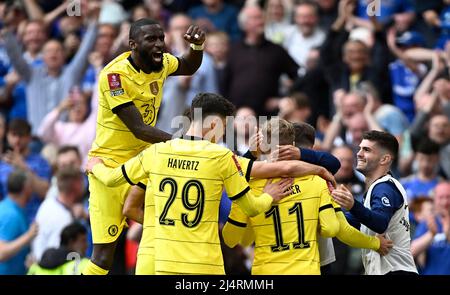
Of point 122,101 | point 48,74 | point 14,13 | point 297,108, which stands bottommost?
point 122,101

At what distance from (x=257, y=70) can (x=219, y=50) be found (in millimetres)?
643

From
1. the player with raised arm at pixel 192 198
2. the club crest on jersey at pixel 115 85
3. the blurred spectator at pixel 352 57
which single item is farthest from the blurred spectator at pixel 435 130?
the player with raised arm at pixel 192 198

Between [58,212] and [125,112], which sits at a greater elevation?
[125,112]

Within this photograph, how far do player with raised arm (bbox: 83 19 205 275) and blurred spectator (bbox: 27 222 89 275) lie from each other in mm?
1078

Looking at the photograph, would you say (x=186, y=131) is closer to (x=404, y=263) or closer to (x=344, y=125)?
(x=404, y=263)

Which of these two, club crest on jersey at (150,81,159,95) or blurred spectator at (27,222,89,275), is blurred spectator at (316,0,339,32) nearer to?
blurred spectator at (27,222,89,275)

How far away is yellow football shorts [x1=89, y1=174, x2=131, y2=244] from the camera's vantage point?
10828mm

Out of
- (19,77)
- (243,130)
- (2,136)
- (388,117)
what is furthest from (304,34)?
(2,136)

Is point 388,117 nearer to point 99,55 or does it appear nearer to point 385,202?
point 99,55
